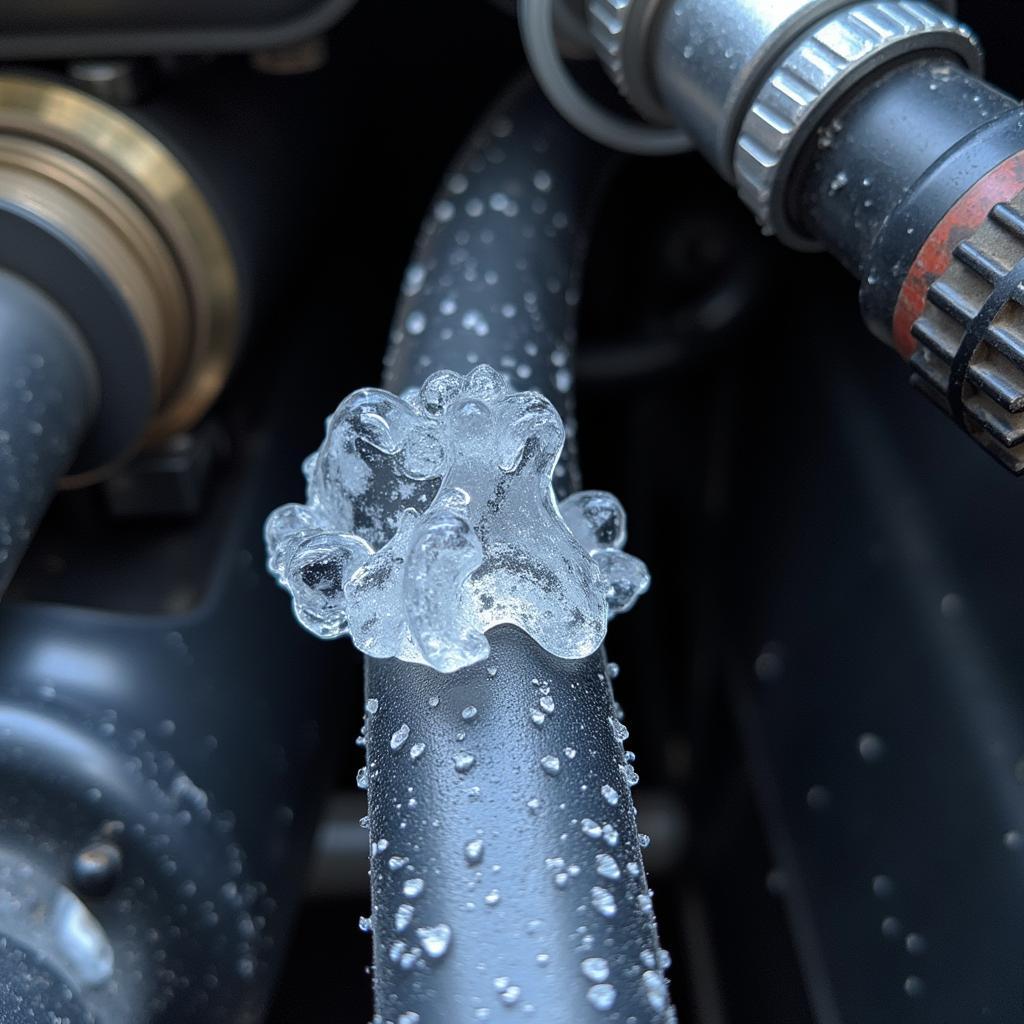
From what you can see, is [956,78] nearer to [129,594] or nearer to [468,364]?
[468,364]

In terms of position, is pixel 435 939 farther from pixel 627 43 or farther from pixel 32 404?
pixel 627 43

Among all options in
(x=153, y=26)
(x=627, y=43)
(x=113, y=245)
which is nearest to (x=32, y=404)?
(x=113, y=245)

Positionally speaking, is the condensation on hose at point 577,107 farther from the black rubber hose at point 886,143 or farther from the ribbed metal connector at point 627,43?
the black rubber hose at point 886,143

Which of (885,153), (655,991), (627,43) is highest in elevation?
(627,43)

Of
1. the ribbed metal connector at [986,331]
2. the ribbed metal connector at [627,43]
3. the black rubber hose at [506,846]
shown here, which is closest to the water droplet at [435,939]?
the black rubber hose at [506,846]

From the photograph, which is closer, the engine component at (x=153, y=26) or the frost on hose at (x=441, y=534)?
the frost on hose at (x=441, y=534)

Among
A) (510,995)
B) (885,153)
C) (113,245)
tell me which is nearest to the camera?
(510,995)
